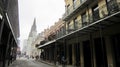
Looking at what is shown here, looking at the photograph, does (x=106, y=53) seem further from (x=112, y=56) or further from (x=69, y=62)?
(x=69, y=62)

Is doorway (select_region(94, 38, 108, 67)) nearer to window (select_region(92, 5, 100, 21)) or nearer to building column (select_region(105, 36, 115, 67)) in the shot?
building column (select_region(105, 36, 115, 67))

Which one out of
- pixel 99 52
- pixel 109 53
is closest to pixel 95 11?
pixel 99 52

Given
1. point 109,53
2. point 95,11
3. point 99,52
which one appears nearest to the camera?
point 109,53

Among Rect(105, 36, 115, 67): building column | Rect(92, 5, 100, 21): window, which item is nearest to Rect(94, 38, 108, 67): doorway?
Rect(105, 36, 115, 67): building column

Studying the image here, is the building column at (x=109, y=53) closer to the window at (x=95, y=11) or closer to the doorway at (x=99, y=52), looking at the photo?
the doorway at (x=99, y=52)

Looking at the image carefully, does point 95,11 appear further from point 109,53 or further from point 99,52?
point 109,53

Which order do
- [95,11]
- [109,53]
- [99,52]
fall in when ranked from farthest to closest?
[95,11] → [99,52] → [109,53]

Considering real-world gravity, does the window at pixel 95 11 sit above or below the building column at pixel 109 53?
above

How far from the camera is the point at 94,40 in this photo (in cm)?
1427

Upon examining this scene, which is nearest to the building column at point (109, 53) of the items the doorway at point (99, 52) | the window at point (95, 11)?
the doorway at point (99, 52)

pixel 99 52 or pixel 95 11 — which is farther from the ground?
pixel 95 11

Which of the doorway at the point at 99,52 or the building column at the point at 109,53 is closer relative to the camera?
the building column at the point at 109,53

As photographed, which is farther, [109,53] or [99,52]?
[99,52]

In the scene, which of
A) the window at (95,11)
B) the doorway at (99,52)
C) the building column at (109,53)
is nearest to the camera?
the building column at (109,53)
